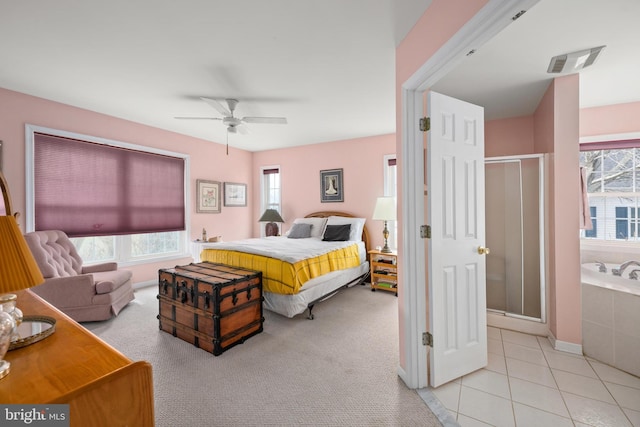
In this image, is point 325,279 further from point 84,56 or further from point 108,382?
point 84,56

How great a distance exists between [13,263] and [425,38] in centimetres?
221

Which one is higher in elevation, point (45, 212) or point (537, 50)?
point (537, 50)

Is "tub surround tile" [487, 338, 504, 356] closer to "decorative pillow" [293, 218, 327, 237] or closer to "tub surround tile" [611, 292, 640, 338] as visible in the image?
"tub surround tile" [611, 292, 640, 338]

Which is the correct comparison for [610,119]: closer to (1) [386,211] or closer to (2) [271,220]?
(1) [386,211]

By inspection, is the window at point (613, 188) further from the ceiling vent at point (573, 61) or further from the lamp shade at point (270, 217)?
the lamp shade at point (270, 217)

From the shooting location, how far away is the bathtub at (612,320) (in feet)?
6.97

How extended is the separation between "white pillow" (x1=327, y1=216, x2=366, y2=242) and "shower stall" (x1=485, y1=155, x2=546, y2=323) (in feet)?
6.42

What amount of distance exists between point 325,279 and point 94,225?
3.26 metres

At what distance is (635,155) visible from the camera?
3.08 m

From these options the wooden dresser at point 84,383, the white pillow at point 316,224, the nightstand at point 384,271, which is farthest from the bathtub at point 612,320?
the white pillow at point 316,224

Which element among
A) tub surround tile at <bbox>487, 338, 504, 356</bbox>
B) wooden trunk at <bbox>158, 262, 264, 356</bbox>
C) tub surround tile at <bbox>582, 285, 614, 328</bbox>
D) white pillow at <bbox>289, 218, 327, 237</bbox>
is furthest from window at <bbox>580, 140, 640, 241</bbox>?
wooden trunk at <bbox>158, 262, 264, 356</bbox>

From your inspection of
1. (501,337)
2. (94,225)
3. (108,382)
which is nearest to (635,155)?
(501,337)

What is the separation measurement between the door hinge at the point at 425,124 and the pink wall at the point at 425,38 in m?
0.15

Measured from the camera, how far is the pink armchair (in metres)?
2.88
